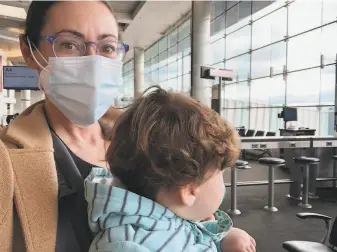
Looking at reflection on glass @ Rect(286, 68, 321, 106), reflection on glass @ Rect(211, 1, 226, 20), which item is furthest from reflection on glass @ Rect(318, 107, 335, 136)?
reflection on glass @ Rect(211, 1, 226, 20)

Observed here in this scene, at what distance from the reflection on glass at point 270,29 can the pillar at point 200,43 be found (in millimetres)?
1389

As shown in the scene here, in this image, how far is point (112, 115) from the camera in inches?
42.1

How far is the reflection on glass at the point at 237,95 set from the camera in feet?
33.2

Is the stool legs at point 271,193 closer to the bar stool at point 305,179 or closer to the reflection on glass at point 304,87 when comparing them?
the bar stool at point 305,179

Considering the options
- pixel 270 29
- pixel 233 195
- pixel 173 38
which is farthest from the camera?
pixel 173 38

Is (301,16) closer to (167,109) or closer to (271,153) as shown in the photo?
(271,153)

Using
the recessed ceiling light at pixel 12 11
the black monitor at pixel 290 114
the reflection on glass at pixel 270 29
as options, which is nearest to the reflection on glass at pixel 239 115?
the reflection on glass at pixel 270 29

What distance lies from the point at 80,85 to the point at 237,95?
995 centimetres

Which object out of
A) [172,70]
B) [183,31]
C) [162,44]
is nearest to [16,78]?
[183,31]

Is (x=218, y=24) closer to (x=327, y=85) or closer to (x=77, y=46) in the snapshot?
(x=327, y=85)

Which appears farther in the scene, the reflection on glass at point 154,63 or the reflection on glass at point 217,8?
the reflection on glass at point 154,63

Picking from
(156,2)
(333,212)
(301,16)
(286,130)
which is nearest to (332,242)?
(333,212)

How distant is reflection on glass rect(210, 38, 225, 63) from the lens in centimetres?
1102

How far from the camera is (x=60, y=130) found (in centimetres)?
86
